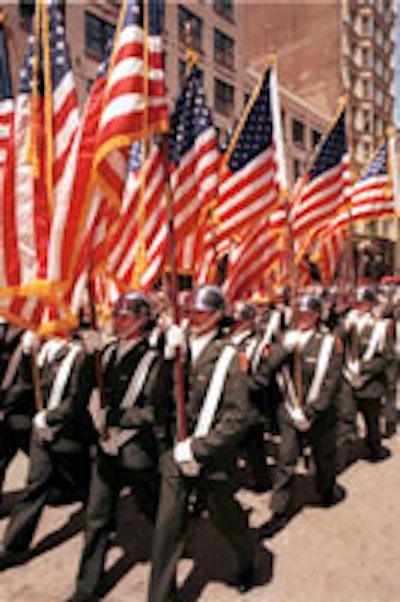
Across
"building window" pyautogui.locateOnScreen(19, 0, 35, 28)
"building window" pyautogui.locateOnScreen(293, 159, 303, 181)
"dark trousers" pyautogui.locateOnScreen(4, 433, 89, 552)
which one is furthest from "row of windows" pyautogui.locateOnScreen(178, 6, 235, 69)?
"dark trousers" pyautogui.locateOnScreen(4, 433, 89, 552)

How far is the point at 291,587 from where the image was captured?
3748 millimetres

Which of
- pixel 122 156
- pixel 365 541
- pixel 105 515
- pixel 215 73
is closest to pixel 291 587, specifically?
pixel 365 541

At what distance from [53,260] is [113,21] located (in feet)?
72.7

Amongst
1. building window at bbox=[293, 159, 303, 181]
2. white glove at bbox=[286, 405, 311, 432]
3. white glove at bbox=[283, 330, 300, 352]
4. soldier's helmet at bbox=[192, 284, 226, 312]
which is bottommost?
white glove at bbox=[286, 405, 311, 432]

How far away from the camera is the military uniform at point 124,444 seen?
362cm

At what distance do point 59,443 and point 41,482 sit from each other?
0.33m

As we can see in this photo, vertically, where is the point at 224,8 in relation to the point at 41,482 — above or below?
above

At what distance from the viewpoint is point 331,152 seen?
24.5 feet

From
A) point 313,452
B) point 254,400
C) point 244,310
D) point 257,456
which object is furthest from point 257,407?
point 244,310

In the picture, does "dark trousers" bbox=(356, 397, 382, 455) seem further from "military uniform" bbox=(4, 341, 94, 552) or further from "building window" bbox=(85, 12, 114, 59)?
"building window" bbox=(85, 12, 114, 59)

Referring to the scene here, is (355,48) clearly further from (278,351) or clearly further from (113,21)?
(278,351)

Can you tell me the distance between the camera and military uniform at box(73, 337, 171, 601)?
3.62 metres

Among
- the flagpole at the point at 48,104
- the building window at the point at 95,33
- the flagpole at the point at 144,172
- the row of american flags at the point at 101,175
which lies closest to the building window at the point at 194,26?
the building window at the point at 95,33

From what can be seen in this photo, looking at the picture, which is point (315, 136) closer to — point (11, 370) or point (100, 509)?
point (11, 370)
